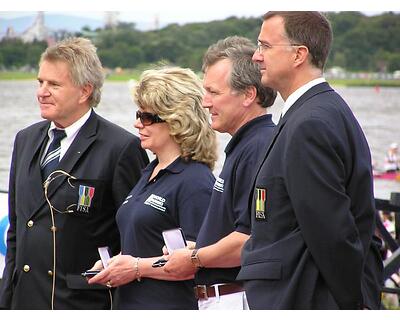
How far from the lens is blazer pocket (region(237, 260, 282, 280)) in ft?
9.22

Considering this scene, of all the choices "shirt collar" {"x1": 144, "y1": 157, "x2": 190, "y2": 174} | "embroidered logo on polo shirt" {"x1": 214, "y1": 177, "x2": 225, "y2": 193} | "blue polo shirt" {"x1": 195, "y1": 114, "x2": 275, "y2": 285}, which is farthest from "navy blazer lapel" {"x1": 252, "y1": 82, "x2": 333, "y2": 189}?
"shirt collar" {"x1": 144, "y1": 157, "x2": 190, "y2": 174}

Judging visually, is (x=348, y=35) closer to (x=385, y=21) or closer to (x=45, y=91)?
(x=385, y=21)

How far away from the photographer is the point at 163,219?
3.64m

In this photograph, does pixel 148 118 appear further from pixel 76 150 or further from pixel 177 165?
pixel 76 150

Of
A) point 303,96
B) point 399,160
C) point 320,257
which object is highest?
point 303,96

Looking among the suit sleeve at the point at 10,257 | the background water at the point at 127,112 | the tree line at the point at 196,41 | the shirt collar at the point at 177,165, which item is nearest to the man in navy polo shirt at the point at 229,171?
the shirt collar at the point at 177,165

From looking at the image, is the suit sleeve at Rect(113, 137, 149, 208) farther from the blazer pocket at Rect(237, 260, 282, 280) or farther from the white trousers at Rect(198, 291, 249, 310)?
the blazer pocket at Rect(237, 260, 282, 280)

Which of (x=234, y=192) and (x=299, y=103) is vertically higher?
(x=299, y=103)

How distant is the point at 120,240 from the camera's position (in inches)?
159

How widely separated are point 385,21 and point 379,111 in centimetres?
633

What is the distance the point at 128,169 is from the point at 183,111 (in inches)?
18.0

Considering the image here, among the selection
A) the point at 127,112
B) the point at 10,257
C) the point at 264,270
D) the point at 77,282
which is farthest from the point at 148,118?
the point at 127,112

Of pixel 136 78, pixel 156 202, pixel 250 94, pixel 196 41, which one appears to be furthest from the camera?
pixel 196 41

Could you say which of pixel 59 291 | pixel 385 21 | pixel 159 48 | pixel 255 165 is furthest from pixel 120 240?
pixel 385 21
